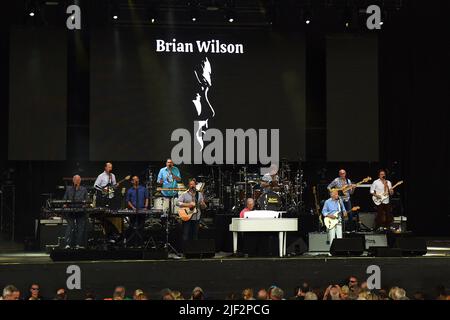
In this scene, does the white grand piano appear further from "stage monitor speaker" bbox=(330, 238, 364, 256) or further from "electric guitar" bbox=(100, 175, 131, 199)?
"electric guitar" bbox=(100, 175, 131, 199)

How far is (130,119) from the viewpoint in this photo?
21406 mm

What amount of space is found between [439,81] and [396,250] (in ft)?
24.9

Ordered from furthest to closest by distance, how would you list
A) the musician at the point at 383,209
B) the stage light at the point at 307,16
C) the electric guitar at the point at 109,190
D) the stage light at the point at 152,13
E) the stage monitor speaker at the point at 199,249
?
the stage light at the point at 307,16, the stage light at the point at 152,13, the musician at the point at 383,209, the electric guitar at the point at 109,190, the stage monitor speaker at the point at 199,249

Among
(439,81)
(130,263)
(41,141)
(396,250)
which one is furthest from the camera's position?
(439,81)

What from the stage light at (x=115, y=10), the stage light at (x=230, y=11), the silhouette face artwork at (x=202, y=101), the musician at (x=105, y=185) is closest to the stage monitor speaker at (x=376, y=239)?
the silhouette face artwork at (x=202, y=101)

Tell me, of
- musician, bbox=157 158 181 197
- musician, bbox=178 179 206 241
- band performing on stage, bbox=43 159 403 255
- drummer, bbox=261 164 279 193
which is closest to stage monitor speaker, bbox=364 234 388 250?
band performing on stage, bbox=43 159 403 255

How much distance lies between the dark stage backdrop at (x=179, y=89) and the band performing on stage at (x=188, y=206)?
1.18 metres

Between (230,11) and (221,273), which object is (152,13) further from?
(221,273)

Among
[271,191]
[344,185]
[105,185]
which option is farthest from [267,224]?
[105,185]

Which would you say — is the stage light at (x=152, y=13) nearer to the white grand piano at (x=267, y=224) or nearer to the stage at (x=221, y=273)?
Answer: the white grand piano at (x=267, y=224)

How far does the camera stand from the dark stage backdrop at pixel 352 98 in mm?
21875

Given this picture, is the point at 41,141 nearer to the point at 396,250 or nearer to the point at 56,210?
the point at 56,210
